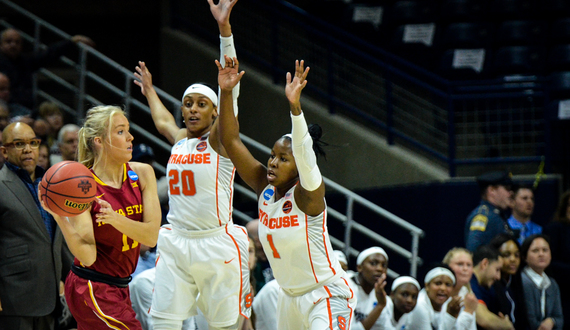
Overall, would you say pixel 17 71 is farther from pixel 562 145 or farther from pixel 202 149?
pixel 562 145

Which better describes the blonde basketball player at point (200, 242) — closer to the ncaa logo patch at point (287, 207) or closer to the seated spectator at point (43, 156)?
the ncaa logo patch at point (287, 207)

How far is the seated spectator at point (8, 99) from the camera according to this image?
25.8 feet

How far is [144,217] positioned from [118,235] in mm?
186

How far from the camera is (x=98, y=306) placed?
169 inches

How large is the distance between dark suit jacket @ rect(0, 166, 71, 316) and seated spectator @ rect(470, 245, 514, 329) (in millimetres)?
4019

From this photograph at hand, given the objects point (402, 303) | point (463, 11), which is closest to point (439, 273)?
point (402, 303)

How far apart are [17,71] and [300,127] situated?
5.29 m

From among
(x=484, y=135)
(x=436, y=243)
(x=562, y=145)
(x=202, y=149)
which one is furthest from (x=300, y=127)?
(x=562, y=145)

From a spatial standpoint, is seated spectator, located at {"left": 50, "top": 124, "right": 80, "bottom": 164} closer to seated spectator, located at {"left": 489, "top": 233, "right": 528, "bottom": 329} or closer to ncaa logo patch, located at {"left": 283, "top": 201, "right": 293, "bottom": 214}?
ncaa logo patch, located at {"left": 283, "top": 201, "right": 293, "bottom": 214}

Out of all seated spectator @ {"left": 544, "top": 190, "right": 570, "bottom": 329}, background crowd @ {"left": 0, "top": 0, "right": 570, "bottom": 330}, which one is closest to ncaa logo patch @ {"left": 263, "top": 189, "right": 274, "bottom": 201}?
background crowd @ {"left": 0, "top": 0, "right": 570, "bottom": 330}

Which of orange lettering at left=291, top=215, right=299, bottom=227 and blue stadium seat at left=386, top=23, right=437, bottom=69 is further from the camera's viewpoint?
blue stadium seat at left=386, top=23, right=437, bottom=69

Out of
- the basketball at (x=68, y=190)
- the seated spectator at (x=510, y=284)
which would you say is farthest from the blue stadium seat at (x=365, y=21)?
the basketball at (x=68, y=190)

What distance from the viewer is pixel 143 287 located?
20.5 ft

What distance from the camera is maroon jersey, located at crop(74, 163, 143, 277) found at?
4402 millimetres
